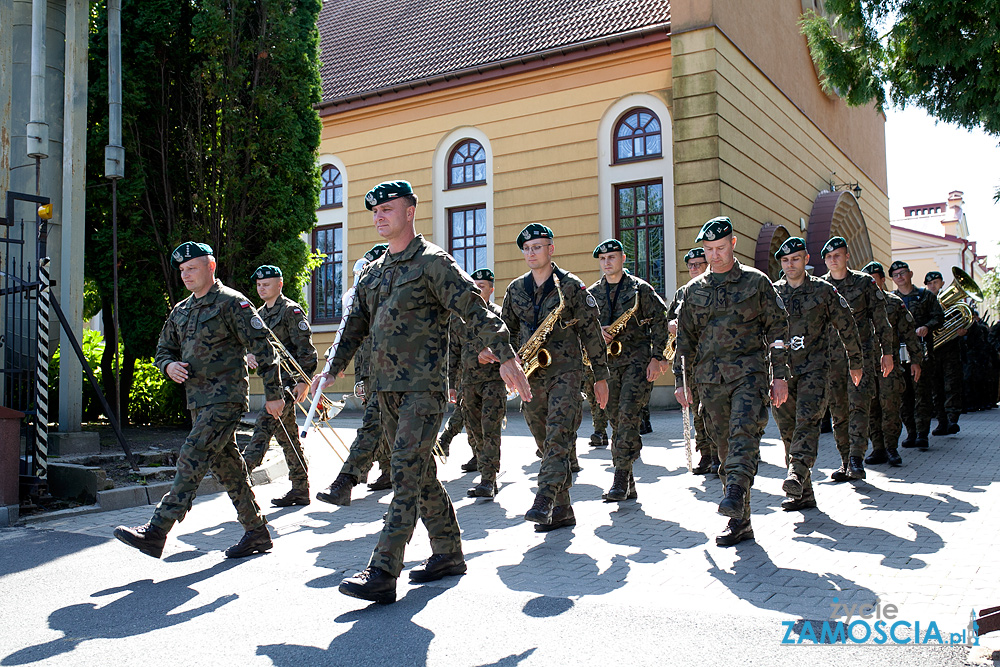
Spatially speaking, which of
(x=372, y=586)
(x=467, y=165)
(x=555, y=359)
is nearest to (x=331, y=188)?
(x=467, y=165)

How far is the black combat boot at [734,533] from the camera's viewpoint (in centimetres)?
552

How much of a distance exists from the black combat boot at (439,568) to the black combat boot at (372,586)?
41 centimetres

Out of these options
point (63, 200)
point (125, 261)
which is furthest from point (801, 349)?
point (125, 261)

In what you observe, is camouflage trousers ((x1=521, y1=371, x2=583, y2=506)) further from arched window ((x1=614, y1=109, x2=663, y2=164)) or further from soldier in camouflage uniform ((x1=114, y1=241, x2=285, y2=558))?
arched window ((x1=614, y1=109, x2=663, y2=164))

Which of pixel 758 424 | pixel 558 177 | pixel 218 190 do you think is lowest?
pixel 758 424

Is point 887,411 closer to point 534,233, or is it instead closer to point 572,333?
point 572,333

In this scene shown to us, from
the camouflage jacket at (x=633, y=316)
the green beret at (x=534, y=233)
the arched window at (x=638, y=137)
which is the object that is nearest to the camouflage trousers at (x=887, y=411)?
the camouflage jacket at (x=633, y=316)

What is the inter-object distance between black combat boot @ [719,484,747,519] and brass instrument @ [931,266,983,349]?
6607 millimetres

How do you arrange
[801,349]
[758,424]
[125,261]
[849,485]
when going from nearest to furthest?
[758,424]
[801,349]
[849,485]
[125,261]

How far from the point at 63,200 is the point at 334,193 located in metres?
12.5

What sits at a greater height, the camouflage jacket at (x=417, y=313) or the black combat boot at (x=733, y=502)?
the camouflage jacket at (x=417, y=313)

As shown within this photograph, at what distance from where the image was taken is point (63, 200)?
9797 millimetres

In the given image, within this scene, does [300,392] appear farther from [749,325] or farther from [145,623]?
[749,325]

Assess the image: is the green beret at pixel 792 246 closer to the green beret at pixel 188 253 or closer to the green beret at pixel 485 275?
the green beret at pixel 485 275
